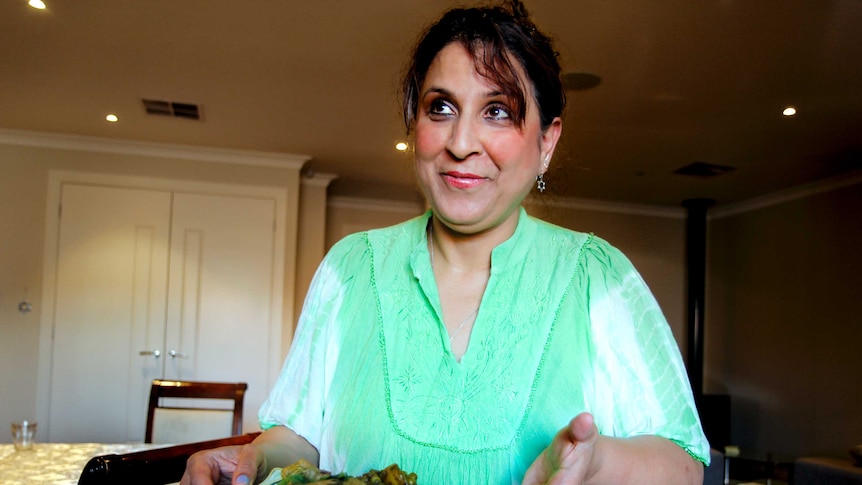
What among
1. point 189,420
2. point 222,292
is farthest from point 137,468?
point 222,292

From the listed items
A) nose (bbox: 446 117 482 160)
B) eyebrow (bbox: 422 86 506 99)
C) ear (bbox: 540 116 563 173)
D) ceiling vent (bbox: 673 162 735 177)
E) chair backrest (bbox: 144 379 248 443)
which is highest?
ceiling vent (bbox: 673 162 735 177)

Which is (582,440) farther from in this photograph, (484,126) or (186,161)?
(186,161)

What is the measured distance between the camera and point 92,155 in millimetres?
4820

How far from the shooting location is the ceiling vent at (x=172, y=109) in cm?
394

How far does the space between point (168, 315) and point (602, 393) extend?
4.72 meters

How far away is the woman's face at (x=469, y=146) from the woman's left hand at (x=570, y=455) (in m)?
0.33

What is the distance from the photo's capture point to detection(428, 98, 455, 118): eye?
2.65 ft

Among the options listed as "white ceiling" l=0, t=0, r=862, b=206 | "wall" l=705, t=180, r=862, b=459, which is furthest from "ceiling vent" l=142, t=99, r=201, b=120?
"wall" l=705, t=180, r=862, b=459

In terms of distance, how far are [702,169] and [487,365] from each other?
484 centimetres

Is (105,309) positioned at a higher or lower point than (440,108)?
lower

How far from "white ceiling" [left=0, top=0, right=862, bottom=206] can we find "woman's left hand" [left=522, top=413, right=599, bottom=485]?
1886 mm

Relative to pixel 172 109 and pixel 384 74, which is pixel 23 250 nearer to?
pixel 172 109

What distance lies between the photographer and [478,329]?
81 centimetres

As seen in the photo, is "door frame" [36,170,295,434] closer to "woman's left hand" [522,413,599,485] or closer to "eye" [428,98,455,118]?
"eye" [428,98,455,118]
